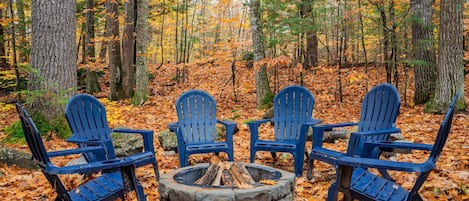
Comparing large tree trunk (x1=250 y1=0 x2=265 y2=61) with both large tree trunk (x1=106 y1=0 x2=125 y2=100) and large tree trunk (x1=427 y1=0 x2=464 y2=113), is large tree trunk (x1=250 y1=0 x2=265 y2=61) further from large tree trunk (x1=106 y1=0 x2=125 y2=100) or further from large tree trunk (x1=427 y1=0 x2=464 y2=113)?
large tree trunk (x1=106 y1=0 x2=125 y2=100)

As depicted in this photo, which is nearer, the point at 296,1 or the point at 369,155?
the point at 369,155

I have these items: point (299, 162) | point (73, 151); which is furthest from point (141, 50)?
point (73, 151)

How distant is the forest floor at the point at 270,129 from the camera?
3.37 metres

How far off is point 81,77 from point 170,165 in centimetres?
1017

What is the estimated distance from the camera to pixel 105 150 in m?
3.21

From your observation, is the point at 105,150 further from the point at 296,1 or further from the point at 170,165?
the point at 296,1

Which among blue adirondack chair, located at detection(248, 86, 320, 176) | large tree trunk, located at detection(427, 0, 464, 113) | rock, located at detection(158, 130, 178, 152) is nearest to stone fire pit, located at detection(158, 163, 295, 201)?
blue adirondack chair, located at detection(248, 86, 320, 176)

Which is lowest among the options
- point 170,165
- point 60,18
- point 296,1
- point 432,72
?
point 170,165

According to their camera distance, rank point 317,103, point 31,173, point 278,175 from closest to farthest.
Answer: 1. point 278,175
2. point 31,173
3. point 317,103

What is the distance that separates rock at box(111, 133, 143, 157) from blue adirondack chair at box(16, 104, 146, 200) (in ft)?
5.01

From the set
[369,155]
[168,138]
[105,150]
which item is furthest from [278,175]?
[168,138]

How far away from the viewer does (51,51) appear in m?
5.41

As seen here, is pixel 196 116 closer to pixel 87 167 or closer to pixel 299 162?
pixel 299 162

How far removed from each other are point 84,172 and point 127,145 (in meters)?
2.41
